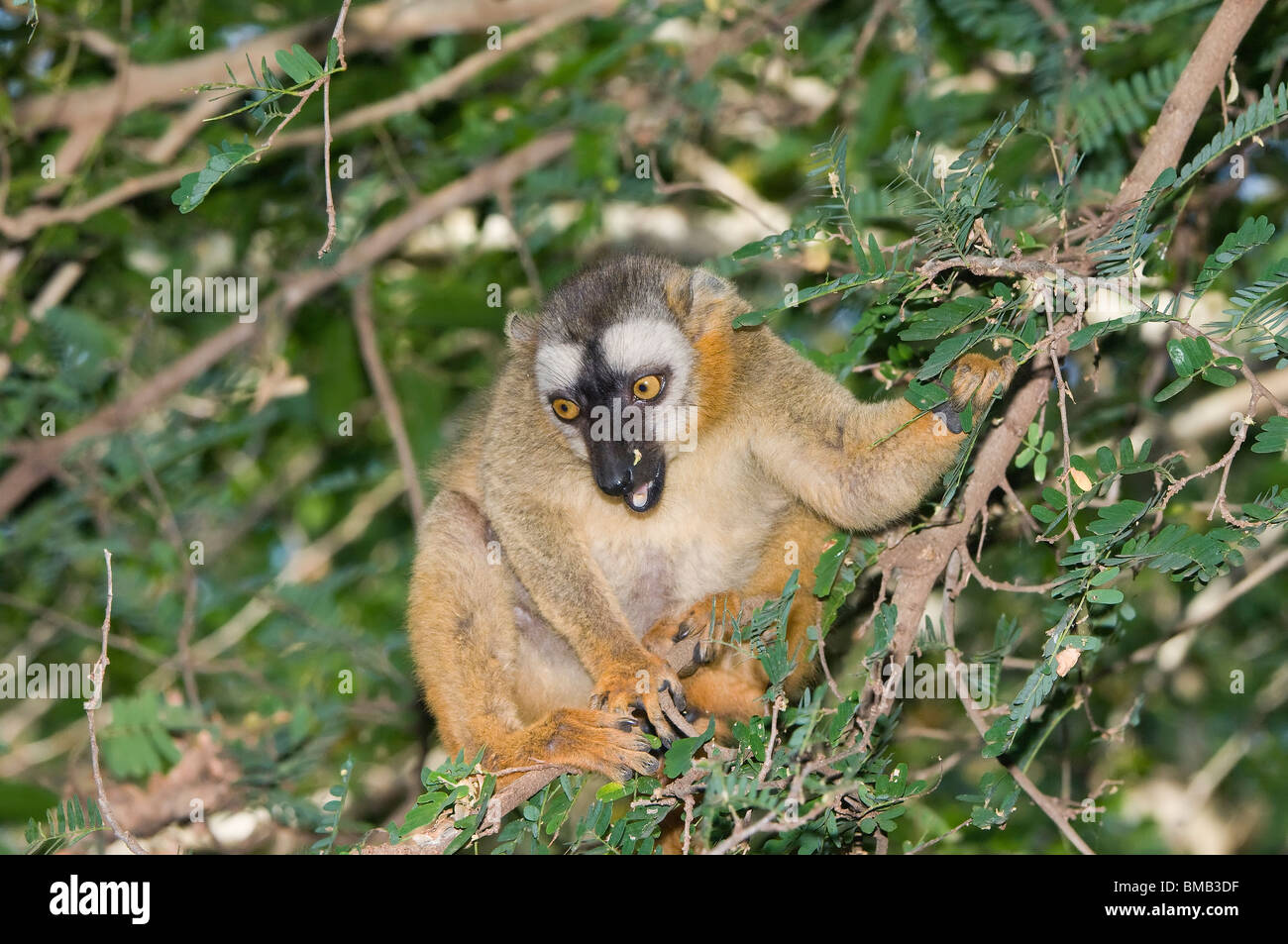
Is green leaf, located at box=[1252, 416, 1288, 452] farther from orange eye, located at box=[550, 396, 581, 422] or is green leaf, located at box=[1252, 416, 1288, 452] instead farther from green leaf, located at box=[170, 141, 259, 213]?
green leaf, located at box=[170, 141, 259, 213]

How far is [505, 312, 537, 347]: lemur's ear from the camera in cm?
600

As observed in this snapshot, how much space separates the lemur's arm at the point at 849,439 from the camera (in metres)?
4.54

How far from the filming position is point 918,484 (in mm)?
4711

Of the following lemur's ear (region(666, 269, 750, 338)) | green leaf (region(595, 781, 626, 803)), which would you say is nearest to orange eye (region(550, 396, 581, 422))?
lemur's ear (region(666, 269, 750, 338))

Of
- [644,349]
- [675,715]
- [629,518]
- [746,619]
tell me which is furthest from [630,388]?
[675,715]

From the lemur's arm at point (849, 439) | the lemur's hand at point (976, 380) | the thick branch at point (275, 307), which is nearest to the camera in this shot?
the lemur's hand at point (976, 380)

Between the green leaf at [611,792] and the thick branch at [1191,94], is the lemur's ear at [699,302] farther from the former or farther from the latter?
the green leaf at [611,792]

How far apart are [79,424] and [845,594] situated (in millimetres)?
5811

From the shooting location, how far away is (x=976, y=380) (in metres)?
4.45

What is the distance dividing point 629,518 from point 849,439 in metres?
1.30

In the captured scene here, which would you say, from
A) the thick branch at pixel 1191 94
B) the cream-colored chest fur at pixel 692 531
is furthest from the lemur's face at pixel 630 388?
the thick branch at pixel 1191 94

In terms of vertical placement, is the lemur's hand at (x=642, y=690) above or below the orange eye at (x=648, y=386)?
below

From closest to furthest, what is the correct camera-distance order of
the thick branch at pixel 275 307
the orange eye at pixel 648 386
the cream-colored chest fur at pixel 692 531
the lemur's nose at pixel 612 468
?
the lemur's nose at pixel 612 468 → the orange eye at pixel 648 386 → the cream-colored chest fur at pixel 692 531 → the thick branch at pixel 275 307

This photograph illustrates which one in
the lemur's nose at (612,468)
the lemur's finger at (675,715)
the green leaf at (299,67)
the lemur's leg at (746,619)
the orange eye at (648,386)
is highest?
the green leaf at (299,67)
